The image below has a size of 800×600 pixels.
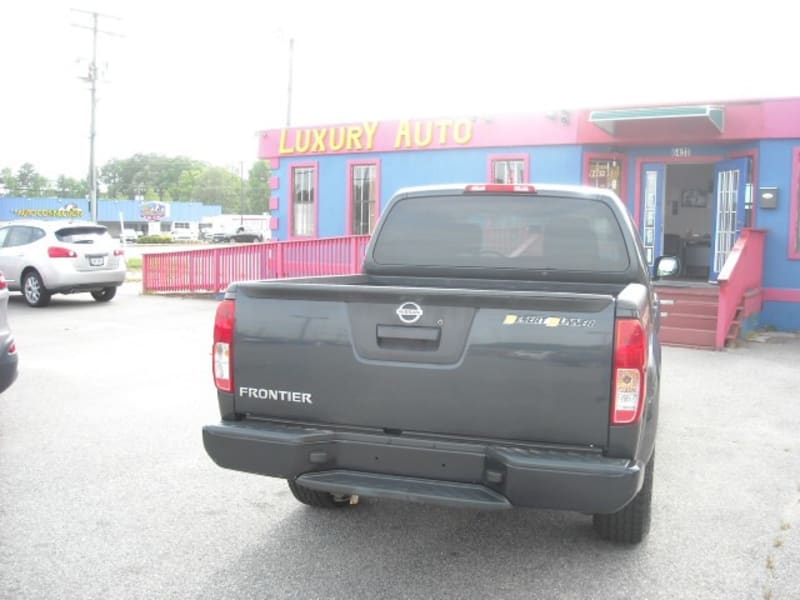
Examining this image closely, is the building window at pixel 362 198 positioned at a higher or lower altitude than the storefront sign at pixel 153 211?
lower

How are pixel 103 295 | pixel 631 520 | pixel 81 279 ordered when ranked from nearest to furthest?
pixel 631 520 < pixel 81 279 < pixel 103 295

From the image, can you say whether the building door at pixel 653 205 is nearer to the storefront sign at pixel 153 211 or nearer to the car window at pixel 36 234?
the car window at pixel 36 234

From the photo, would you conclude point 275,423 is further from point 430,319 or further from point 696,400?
point 696,400

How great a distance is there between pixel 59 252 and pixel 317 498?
1166cm

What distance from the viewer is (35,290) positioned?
14664 millimetres

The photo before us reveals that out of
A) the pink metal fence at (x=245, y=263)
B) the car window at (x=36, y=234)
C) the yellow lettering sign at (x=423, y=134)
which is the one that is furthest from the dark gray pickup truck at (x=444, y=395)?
the yellow lettering sign at (x=423, y=134)

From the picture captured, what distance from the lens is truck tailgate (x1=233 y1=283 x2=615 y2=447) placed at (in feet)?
10.5

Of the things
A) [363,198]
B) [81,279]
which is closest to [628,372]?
[81,279]

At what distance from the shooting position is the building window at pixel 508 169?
1546cm

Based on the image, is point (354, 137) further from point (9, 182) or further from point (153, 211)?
point (9, 182)

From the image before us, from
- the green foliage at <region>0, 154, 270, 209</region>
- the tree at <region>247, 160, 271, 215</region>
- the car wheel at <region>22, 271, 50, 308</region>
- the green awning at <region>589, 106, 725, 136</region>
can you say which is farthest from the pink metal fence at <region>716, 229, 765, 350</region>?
the green foliage at <region>0, 154, 270, 209</region>

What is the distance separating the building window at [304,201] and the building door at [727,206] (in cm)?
854

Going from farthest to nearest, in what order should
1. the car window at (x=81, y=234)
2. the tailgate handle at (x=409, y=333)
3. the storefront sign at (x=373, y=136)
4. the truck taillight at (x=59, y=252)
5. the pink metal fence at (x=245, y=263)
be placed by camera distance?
the storefront sign at (x=373, y=136) → the pink metal fence at (x=245, y=263) → the car window at (x=81, y=234) → the truck taillight at (x=59, y=252) → the tailgate handle at (x=409, y=333)

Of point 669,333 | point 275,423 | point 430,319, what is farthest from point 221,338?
point 669,333
